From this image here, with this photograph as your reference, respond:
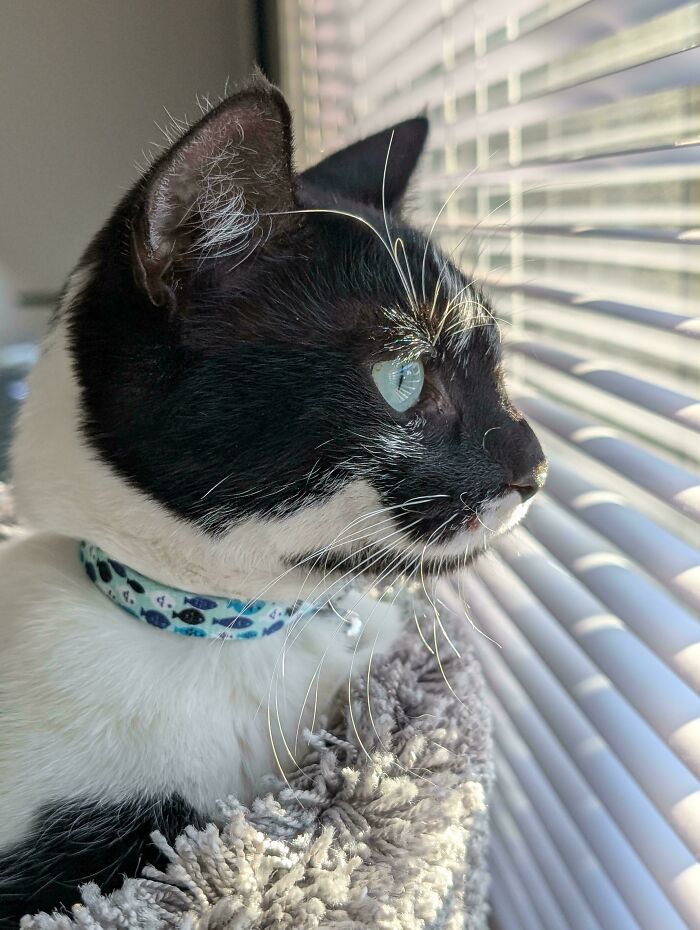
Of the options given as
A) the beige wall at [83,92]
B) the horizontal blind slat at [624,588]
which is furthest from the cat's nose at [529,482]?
the beige wall at [83,92]

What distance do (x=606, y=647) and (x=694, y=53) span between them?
44 centimetres

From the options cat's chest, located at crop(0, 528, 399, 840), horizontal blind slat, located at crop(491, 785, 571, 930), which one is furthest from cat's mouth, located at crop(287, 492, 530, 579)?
horizontal blind slat, located at crop(491, 785, 571, 930)

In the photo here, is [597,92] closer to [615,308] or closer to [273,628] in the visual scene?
[615,308]

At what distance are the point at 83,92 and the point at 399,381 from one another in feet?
4.31

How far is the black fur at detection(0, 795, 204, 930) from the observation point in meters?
Result: 0.60

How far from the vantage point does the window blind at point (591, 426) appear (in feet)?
1.90

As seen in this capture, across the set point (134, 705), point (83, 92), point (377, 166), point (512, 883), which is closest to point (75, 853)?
point (134, 705)

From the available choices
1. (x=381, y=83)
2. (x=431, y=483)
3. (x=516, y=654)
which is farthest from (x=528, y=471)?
(x=381, y=83)

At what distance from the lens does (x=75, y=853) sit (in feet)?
1.99

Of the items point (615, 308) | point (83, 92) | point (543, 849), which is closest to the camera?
point (615, 308)

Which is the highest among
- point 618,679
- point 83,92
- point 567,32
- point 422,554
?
point 83,92

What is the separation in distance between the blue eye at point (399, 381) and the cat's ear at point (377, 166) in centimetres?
25

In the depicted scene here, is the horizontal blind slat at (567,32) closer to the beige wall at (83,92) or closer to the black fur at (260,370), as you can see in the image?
the black fur at (260,370)

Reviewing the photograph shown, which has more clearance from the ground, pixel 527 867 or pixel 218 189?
pixel 218 189
